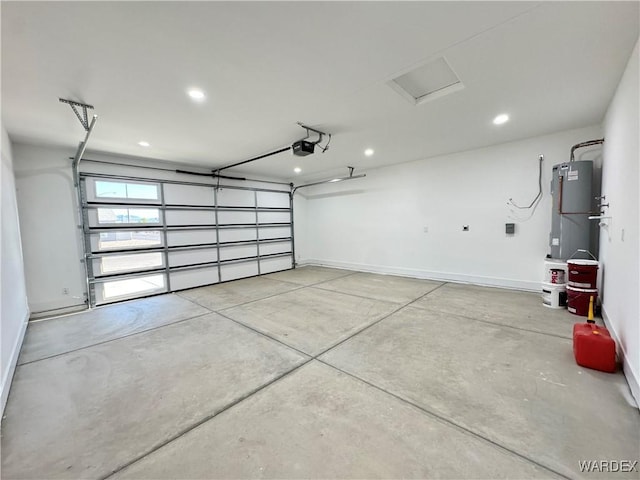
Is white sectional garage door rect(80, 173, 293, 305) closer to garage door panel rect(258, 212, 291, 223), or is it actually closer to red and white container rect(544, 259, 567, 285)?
garage door panel rect(258, 212, 291, 223)

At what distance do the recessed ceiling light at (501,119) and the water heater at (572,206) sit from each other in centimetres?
115

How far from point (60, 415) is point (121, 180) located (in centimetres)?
413

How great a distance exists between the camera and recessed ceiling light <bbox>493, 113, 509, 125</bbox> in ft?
10.8

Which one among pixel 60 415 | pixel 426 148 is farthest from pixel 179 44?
pixel 426 148

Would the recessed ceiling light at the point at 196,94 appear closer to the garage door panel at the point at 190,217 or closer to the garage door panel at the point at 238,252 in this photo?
the garage door panel at the point at 190,217

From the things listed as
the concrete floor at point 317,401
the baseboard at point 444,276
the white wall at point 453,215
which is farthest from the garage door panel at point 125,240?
the white wall at point 453,215

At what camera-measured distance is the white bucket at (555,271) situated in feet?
11.8

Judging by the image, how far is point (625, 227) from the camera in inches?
87.7

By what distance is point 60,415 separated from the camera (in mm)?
1821

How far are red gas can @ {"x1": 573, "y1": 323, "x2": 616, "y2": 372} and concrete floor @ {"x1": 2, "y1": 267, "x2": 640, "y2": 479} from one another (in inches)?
3.4

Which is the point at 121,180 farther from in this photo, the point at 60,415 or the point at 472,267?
the point at 472,267

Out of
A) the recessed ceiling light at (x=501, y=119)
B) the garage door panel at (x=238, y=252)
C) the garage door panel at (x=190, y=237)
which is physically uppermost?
the recessed ceiling light at (x=501, y=119)

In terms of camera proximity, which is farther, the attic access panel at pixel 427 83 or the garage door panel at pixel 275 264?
the garage door panel at pixel 275 264

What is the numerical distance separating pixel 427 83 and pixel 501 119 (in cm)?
160
